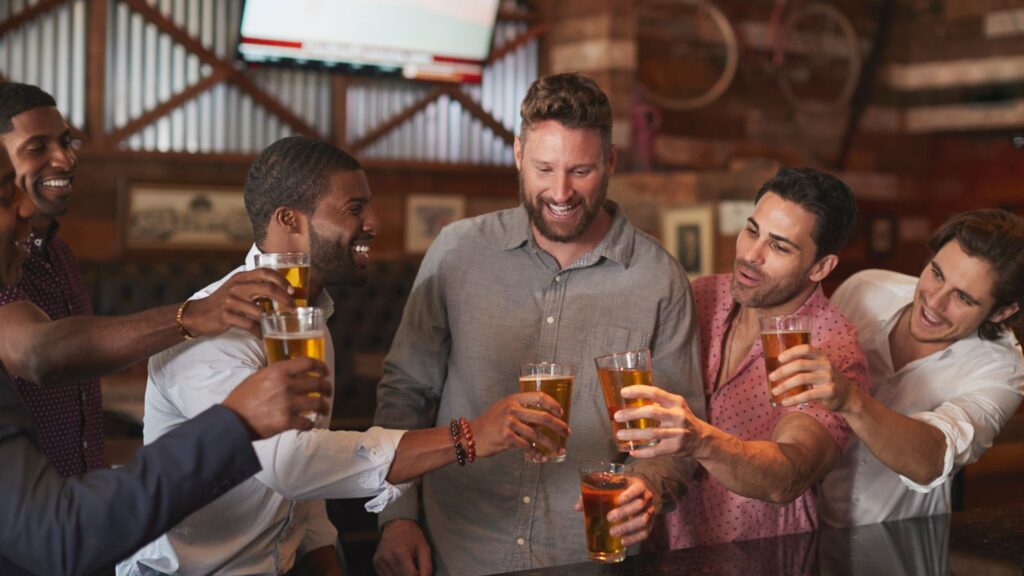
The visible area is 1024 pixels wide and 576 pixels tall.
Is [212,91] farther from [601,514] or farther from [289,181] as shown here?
[601,514]

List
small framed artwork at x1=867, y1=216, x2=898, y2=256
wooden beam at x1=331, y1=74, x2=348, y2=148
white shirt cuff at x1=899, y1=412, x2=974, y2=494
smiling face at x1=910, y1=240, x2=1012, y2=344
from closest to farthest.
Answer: white shirt cuff at x1=899, y1=412, x2=974, y2=494, smiling face at x1=910, y1=240, x2=1012, y2=344, wooden beam at x1=331, y1=74, x2=348, y2=148, small framed artwork at x1=867, y1=216, x2=898, y2=256

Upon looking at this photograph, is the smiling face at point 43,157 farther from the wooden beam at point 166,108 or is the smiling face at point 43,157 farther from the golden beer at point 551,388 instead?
the wooden beam at point 166,108

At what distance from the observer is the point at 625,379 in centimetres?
207

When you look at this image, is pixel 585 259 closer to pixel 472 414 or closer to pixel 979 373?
pixel 472 414

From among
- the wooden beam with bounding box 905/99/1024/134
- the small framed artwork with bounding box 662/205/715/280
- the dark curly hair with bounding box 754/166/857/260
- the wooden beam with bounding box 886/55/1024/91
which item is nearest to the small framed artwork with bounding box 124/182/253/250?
the small framed artwork with bounding box 662/205/715/280

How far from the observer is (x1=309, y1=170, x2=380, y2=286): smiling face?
226 cm

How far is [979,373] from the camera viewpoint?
8.65 feet

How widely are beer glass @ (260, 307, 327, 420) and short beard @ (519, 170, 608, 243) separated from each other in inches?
33.5

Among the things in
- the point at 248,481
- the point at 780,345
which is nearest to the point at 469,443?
the point at 248,481

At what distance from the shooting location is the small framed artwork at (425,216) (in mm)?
7086

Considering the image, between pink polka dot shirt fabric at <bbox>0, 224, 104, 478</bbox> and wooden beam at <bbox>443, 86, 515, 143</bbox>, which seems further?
Answer: wooden beam at <bbox>443, 86, 515, 143</bbox>

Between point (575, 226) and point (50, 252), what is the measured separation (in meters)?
1.49

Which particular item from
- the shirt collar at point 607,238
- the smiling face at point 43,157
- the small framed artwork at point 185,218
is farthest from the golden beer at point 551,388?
the small framed artwork at point 185,218

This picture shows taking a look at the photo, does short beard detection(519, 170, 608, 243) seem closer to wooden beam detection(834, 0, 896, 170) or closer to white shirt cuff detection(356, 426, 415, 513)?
white shirt cuff detection(356, 426, 415, 513)
